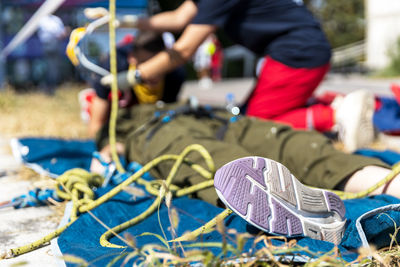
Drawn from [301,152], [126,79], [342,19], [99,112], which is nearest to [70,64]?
[99,112]

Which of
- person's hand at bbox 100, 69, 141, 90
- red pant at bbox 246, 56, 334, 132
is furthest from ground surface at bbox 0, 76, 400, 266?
red pant at bbox 246, 56, 334, 132

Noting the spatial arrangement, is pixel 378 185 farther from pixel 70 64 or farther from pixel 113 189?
pixel 70 64

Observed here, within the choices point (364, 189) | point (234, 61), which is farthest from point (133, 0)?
point (234, 61)

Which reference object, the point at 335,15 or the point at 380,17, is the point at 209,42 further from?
the point at 335,15

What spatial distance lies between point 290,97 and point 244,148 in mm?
754

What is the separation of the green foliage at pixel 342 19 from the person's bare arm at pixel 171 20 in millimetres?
20791

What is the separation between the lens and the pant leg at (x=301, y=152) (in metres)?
1.54

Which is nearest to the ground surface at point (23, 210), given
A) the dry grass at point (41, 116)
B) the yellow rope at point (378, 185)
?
the dry grass at point (41, 116)

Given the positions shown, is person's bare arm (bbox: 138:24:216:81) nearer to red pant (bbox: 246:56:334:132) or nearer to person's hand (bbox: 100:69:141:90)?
person's hand (bbox: 100:69:141:90)

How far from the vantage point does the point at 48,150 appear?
2.43 meters

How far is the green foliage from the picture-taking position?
22.1 metres

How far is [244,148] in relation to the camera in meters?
1.86

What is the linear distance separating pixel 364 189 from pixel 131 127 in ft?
3.98

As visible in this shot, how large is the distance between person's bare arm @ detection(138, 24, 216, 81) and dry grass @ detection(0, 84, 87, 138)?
1284mm
